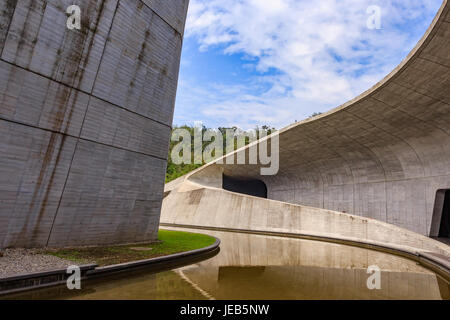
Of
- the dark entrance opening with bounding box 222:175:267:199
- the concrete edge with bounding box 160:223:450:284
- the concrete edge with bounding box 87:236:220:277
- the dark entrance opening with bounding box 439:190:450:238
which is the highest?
the dark entrance opening with bounding box 222:175:267:199

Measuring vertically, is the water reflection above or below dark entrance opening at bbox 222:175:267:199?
below

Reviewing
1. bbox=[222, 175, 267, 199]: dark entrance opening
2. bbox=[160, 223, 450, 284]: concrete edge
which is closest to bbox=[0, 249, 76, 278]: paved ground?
bbox=[160, 223, 450, 284]: concrete edge

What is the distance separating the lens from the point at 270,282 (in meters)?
6.49

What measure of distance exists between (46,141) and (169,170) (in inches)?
2120

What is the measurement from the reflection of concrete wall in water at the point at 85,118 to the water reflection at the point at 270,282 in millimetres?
3306

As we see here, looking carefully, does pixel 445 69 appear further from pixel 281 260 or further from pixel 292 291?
pixel 292 291

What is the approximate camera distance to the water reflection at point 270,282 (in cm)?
531

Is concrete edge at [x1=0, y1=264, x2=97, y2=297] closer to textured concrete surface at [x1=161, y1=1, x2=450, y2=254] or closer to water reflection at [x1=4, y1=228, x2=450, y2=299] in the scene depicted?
water reflection at [x1=4, y1=228, x2=450, y2=299]

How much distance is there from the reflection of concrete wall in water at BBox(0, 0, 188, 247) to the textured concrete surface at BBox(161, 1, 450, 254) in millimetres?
9043

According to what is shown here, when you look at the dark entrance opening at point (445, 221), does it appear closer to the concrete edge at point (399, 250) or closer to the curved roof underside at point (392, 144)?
the curved roof underside at point (392, 144)

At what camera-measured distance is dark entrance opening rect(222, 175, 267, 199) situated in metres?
35.8

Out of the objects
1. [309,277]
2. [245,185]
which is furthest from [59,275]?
[245,185]

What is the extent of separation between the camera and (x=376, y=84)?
1224cm

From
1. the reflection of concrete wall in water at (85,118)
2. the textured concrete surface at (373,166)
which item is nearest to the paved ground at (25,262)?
the reflection of concrete wall in water at (85,118)
